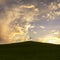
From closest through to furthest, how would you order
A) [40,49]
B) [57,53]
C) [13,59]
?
[13,59]
[57,53]
[40,49]

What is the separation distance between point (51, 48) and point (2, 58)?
4242mm

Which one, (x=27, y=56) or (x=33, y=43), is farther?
(x=33, y=43)

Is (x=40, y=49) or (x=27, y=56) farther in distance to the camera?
(x=40, y=49)

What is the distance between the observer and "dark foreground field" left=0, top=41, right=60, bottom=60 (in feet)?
32.8

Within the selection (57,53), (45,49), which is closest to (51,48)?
(45,49)

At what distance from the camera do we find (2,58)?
9453mm

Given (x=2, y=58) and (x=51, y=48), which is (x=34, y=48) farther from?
(x=2, y=58)

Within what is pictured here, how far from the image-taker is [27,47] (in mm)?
12820

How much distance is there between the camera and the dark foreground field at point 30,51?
1000 centimetres

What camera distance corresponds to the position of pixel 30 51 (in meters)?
Answer: 11.5

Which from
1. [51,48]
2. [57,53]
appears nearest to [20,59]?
[57,53]

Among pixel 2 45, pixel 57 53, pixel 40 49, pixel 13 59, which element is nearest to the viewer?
pixel 13 59

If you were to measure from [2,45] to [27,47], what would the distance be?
182 centimetres

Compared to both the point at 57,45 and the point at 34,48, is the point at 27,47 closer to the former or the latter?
the point at 34,48
